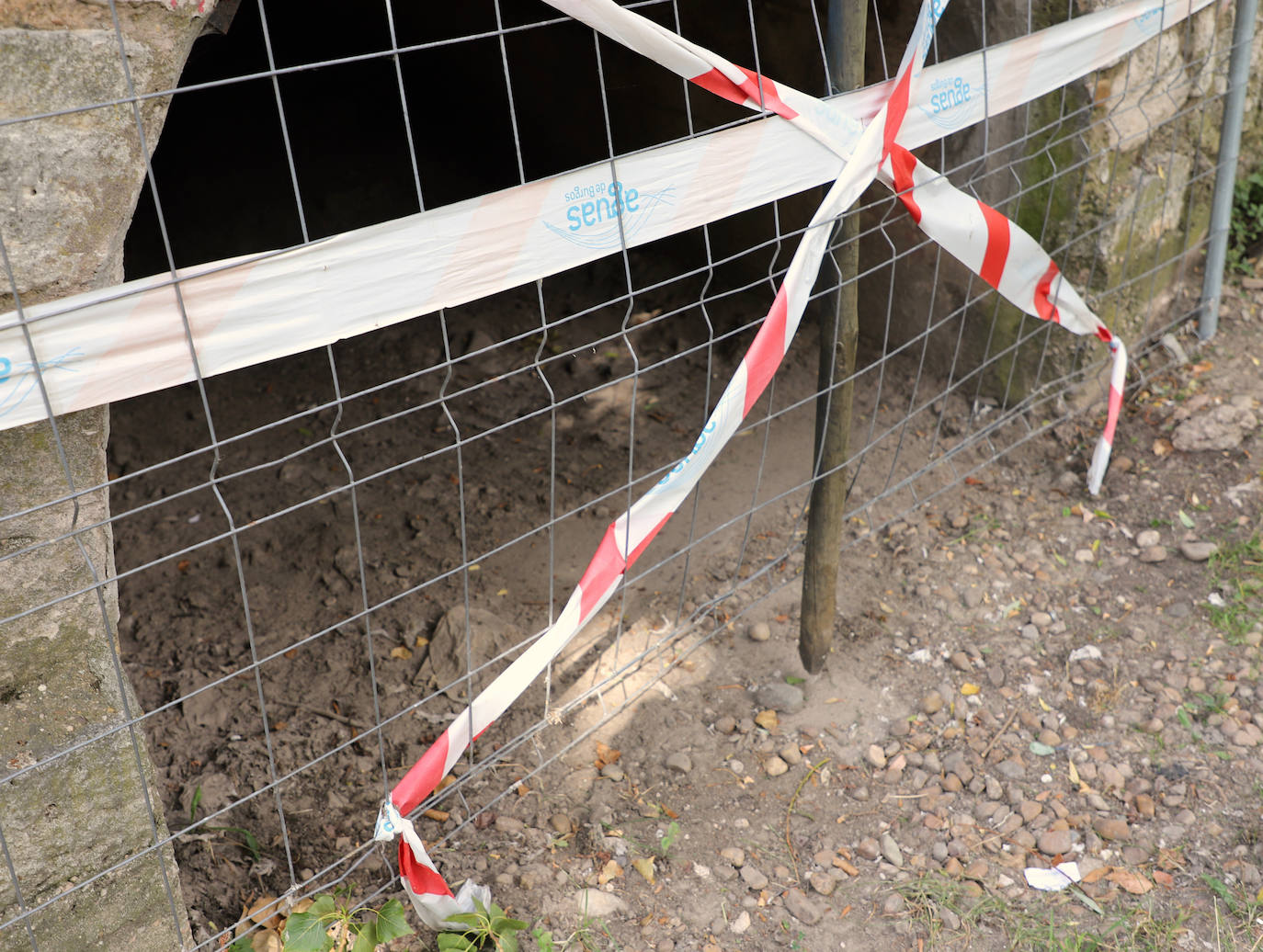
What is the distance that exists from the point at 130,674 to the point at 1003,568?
272 cm

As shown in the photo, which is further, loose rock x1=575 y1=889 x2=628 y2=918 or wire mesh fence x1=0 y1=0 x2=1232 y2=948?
loose rock x1=575 y1=889 x2=628 y2=918

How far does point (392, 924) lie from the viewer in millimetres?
2182

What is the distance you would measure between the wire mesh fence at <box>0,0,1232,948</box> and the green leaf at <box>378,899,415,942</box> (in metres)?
0.20

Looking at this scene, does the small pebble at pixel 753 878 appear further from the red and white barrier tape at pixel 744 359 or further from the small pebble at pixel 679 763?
the red and white barrier tape at pixel 744 359

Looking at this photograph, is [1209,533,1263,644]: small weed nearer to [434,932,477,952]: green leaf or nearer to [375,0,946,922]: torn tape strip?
[375,0,946,922]: torn tape strip

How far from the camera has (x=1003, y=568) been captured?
3.37m

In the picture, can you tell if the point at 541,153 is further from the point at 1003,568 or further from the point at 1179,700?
the point at 1179,700

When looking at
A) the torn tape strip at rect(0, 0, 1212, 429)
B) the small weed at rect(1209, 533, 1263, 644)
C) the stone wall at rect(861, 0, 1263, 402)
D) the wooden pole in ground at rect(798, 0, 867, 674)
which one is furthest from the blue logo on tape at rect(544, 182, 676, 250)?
the small weed at rect(1209, 533, 1263, 644)

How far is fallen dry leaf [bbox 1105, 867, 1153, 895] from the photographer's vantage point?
2.43m

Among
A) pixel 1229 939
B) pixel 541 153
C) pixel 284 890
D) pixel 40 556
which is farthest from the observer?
pixel 541 153

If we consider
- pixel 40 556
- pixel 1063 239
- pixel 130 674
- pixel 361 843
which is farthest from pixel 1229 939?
pixel 130 674

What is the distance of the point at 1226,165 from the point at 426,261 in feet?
11.4

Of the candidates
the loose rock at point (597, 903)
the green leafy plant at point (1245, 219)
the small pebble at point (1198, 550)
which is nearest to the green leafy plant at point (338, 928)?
the loose rock at point (597, 903)

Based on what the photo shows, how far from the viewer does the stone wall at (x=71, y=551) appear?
1.46m
